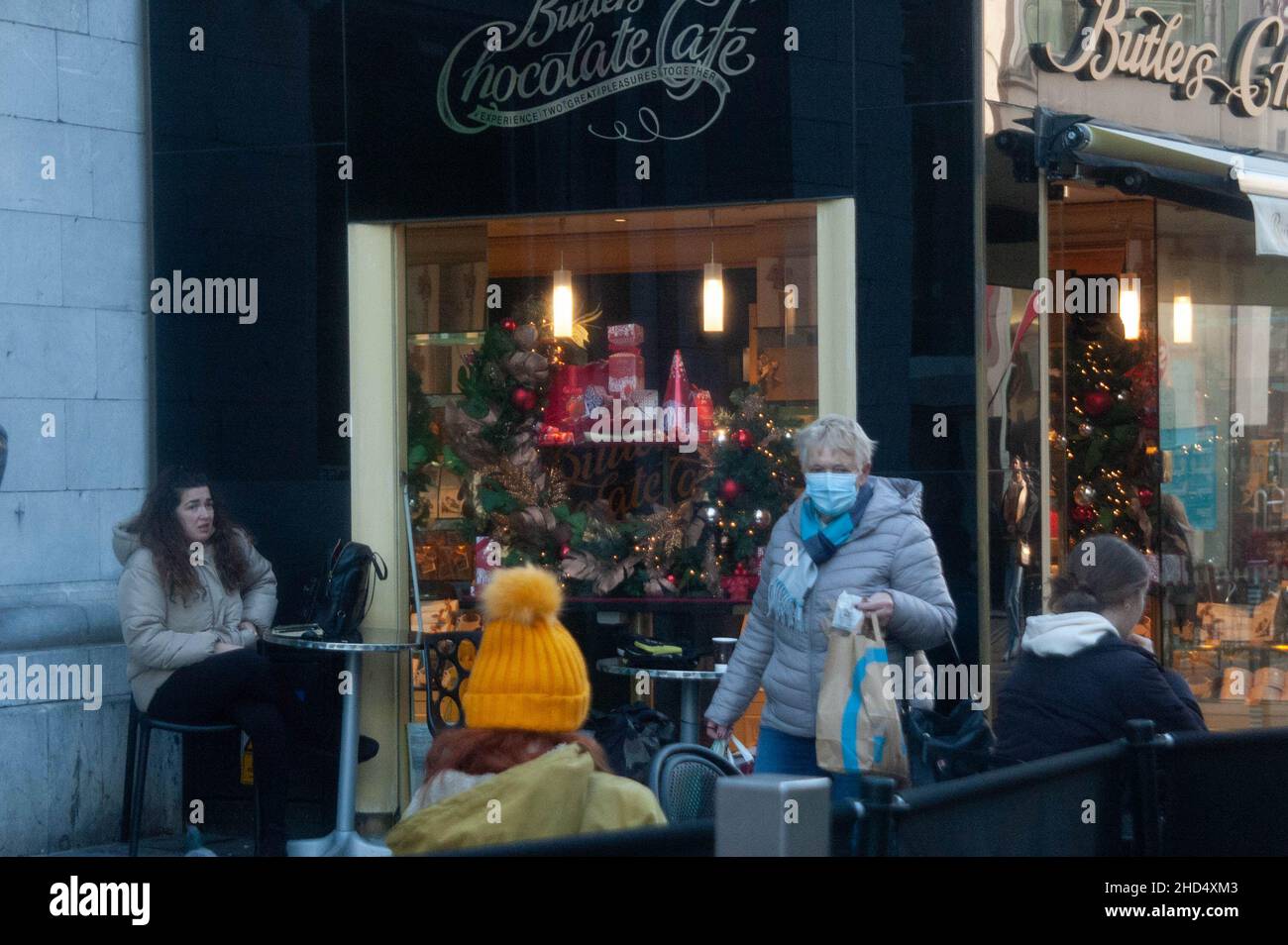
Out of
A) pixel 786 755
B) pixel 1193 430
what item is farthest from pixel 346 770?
pixel 1193 430

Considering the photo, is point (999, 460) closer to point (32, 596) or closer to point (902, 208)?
point (902, 208)

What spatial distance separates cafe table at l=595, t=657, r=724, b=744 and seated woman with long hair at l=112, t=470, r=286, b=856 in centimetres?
144

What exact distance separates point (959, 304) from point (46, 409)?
4.28 m

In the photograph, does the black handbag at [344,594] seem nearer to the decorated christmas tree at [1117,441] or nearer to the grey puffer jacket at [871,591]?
the grey puffer jacket at [871,591]

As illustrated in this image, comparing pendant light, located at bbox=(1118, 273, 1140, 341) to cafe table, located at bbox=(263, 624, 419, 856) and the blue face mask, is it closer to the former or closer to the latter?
the blue face mask

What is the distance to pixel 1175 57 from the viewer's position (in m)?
8.17

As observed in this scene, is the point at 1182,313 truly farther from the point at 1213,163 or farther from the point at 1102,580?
the point at 1102,580

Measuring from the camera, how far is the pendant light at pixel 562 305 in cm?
771

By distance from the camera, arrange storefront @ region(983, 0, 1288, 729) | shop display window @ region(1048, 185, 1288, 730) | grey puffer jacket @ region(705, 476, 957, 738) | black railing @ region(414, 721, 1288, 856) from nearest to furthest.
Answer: black railing @ region(414, 721, 1288, 856) → grey puffer jacket @ region(705, 476, 957, 738) → storefront @ region(983, 0, 1288, 729) → shop display window @ region(1048, 185, 1288, 730)
